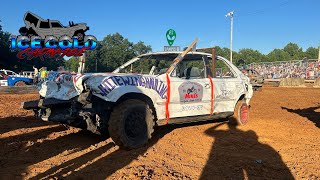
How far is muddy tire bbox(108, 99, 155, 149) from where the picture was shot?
520 cm

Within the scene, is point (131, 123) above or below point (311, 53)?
below

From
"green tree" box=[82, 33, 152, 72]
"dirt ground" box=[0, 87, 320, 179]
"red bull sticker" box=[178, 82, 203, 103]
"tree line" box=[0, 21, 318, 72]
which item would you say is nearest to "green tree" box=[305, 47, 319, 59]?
"tree line" box=[0, 21, 318, 72]

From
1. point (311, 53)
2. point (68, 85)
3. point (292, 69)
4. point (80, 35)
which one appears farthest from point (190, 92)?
point (311, 53)

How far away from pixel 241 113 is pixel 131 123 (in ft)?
11.1

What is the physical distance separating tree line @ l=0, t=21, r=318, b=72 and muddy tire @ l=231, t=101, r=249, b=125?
1.37 m

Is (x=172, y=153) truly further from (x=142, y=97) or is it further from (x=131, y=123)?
(x=142, y=97)

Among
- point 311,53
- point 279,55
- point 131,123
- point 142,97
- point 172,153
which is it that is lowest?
point 172,153

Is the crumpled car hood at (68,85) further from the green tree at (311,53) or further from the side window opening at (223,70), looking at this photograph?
the green tree at (311,53)

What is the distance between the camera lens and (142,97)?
18.9ft

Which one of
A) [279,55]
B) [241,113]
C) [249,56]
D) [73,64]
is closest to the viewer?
[241,113]

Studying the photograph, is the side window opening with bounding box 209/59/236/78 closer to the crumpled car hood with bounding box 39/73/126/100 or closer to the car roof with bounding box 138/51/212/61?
the car roof with bounding box 138/51/212/61

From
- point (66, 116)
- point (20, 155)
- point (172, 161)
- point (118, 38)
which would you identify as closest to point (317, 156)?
point (172, 161)

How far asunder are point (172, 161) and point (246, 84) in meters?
4.07

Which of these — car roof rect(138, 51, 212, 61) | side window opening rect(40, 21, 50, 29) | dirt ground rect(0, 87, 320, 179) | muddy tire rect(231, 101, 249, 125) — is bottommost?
dirt ground rect(0, 87, 320, 179)
